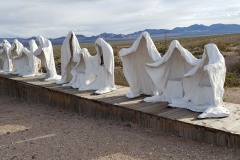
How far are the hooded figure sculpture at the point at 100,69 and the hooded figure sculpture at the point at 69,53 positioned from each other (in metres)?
0.42

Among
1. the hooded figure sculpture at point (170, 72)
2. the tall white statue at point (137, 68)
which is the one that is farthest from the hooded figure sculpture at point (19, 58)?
the hooded figure sculpture at point (170, 72)

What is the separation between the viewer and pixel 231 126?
5664 millimetres

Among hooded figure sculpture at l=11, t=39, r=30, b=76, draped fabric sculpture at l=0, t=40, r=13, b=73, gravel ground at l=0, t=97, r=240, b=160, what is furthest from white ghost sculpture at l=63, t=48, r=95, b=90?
draped fabric sculpture at l=0, t=40, r=13, b=73

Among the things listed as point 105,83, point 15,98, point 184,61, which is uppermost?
point 184,61

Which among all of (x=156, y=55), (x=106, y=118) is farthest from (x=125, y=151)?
(x=156, y=55)

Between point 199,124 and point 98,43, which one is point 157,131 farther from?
point 98,43

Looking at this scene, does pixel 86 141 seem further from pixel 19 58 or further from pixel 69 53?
pixel 19 58

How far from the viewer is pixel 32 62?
12.5m

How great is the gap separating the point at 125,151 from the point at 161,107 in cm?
163

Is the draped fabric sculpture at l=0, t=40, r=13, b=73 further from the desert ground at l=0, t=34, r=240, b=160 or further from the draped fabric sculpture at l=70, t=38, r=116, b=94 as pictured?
the desert ground at l=0, t=34, r=240, b=160

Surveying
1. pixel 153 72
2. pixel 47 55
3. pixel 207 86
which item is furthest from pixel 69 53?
pixel 207 86

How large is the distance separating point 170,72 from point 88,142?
248cm

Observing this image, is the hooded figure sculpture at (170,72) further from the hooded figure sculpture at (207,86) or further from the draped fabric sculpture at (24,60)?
the draped fabric sculpture at (24,60)

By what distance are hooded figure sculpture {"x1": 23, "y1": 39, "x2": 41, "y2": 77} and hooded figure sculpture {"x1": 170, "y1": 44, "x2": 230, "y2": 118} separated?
6.98 m
